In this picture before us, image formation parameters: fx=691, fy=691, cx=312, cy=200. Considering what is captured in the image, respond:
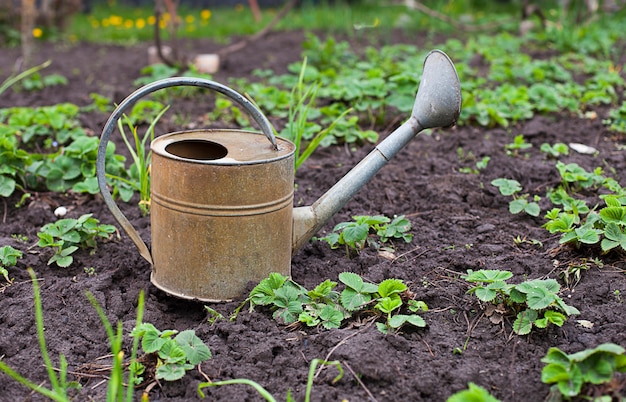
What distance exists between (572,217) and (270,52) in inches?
131

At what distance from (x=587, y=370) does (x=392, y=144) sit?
2.64 feet

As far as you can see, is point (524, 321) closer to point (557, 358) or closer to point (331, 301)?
point (557, 358)

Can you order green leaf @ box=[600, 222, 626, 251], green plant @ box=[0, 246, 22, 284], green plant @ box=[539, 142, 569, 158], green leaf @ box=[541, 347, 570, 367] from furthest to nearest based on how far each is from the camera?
green plant @ box=[539, 142, 569, 158]
green plant @ box=[0, 246, 22, 284]
green leaf @ box=[600, 222, 626, 251]
green leaf @ box=[541, 347, 570, 367]

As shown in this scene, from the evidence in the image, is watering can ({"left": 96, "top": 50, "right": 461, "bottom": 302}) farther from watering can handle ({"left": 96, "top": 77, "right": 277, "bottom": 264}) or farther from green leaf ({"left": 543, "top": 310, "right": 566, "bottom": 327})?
green leaf ({"left": 543, "top": 310, "right": 566, "bottom": 327})

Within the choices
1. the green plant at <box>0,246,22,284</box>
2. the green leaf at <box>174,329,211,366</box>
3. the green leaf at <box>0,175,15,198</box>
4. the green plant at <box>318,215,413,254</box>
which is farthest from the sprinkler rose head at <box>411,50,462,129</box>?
the green leaf at <box>0,175,15,198</box>

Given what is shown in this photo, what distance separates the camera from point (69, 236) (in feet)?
6.56

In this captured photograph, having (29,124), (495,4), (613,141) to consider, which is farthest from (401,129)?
(495,4)

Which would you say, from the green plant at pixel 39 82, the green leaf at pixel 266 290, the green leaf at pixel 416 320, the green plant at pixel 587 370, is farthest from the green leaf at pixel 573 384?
the green plant at pixel 39 82

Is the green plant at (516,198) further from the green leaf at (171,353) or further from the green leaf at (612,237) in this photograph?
the green leaf at (171,353)

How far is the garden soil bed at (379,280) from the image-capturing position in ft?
4.82

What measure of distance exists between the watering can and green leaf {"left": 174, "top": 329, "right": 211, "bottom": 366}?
8.3 inches

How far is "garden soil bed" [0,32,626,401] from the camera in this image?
1.47 metres

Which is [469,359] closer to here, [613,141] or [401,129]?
[401,129]

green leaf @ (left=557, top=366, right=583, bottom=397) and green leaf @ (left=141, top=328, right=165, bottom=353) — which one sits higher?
green leaf @ (left=557, top=366, right=583, bottom=397)
